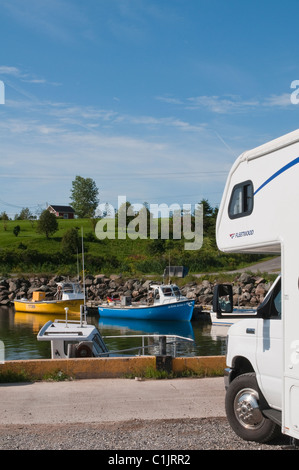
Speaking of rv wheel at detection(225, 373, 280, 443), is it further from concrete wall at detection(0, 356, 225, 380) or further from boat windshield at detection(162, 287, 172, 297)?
boat windshield at detection(162, 287, 172, 297)

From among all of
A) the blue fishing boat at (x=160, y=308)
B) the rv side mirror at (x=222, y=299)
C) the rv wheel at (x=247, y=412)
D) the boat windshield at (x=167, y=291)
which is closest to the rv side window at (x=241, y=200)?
the rv side mirror at (x=222, y=299)

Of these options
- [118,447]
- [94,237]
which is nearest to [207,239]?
[94,237]

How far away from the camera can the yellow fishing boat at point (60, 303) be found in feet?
166

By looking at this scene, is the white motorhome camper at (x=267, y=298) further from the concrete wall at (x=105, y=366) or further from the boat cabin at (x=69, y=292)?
the boat cabin at (x=69, y=292)

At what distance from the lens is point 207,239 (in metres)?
69.1

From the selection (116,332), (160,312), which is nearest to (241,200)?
(116,332)

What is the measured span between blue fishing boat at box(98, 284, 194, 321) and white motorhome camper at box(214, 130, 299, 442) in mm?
35774

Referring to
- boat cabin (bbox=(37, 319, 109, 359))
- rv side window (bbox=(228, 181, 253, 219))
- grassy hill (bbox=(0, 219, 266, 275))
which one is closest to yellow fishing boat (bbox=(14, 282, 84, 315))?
grassy hill (bbox=(0, 219, 266, 275))

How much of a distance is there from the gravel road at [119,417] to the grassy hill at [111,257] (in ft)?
161

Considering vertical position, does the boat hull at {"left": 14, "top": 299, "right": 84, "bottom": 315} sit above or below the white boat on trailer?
below

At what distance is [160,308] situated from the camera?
44.4 meters

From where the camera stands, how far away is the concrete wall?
1216 centimetres

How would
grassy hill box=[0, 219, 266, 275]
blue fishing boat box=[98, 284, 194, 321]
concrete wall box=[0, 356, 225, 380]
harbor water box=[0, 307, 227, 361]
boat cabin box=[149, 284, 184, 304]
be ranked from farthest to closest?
grassy hill box=[0, 219, 266, 275] < boat cabin box=[149, 284, 184, 304] < blue fishing boat box=[98, 284, 194, 321] < harbor water box=[0, 307, 227, 361] < concrete wall box=[0, 356, 225, 380]

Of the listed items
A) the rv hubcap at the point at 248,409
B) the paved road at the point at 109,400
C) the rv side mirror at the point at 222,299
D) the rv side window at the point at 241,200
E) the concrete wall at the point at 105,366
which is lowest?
the paved road at the point at 109,400
